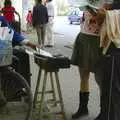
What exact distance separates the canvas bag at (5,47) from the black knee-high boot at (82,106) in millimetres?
1288

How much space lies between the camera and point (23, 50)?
6012 mm

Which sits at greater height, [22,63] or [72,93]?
[22,63]

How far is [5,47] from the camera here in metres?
5.01

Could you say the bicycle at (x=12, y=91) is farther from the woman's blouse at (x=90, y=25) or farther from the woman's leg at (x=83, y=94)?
the woman's blouse at (x=90, y=25)

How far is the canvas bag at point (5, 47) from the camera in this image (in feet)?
16.4

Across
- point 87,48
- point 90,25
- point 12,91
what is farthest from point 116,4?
point 12,91

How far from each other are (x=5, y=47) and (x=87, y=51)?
1.14m

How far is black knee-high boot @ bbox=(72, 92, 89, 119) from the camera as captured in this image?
586 cm

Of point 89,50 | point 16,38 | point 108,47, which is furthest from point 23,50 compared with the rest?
point 108,47

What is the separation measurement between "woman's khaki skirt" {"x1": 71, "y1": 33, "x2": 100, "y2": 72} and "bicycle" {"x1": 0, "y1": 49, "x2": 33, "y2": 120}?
32.4 inches

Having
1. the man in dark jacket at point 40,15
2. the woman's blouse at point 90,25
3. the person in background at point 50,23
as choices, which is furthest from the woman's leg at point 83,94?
the person in background at point 50,23

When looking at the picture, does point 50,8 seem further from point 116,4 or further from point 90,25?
point 116,4

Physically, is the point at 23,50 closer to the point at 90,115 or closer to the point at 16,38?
the point at 16,38

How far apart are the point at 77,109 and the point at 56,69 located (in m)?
1.06
